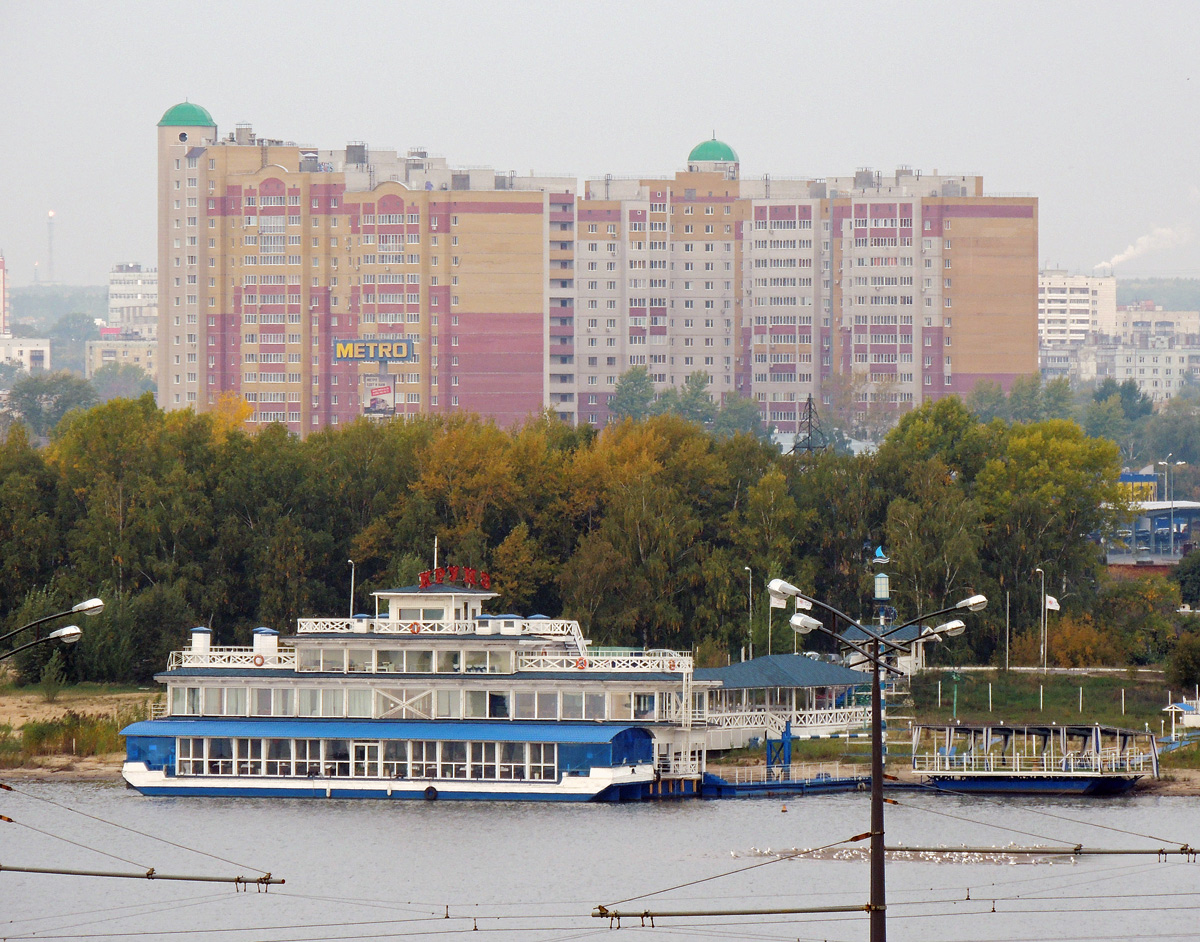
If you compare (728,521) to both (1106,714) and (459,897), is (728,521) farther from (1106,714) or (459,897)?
(459,897)

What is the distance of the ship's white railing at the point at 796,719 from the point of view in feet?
272

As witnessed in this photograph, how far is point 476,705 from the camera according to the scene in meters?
78.8

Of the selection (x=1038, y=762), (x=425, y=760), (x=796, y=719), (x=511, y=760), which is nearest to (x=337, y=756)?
(x=425, y=760)

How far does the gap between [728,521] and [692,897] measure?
4994 centimetres

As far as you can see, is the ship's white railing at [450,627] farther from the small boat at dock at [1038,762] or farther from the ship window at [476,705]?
the small boat at dock at [1038,762]

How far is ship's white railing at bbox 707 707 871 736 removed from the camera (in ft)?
272

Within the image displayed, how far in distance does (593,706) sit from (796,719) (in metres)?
9.93

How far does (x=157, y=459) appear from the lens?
360ft

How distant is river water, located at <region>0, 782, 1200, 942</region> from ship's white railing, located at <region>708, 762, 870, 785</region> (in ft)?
7.81

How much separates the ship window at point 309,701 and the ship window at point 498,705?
6.23 meters

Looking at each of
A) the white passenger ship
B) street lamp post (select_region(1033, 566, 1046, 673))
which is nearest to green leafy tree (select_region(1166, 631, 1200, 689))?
street lamp post (select_region(1033, 566, 1046, 673))

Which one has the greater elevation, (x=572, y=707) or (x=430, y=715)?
(x=572, y=707)

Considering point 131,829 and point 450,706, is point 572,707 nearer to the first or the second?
point 450,706

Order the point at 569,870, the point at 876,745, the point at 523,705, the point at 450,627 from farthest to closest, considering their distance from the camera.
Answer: the point at 450,627 → the point at 523,705 → the point at 569,870 → the point at 876,745
